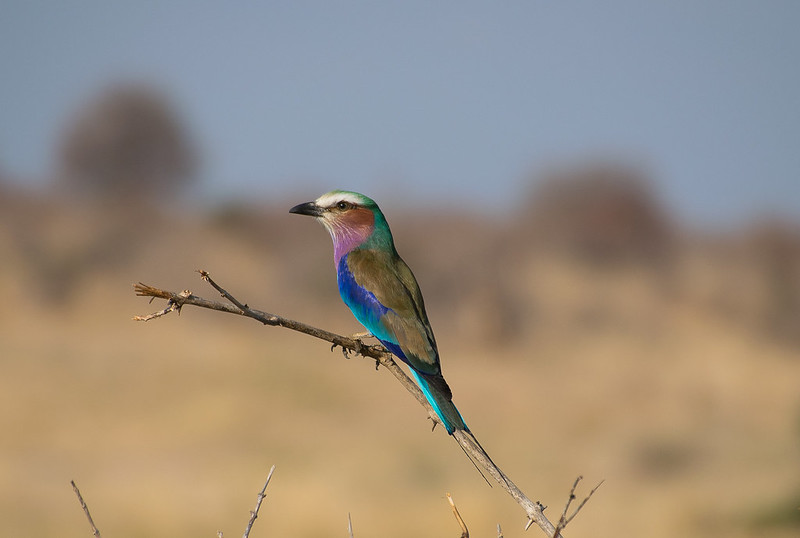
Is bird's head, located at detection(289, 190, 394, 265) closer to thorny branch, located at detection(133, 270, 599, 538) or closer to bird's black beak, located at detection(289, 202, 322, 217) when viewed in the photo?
bird's black beak, located at detection(289, 202, 322, 217)

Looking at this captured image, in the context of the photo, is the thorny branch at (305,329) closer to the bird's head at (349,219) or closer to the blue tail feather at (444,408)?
the blue tail feather at (444,408)

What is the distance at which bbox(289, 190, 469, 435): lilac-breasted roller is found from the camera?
3094 millimetres

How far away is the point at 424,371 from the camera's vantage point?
301cm

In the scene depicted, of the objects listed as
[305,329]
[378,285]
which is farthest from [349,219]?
[305,329]

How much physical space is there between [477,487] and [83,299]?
13.3 m

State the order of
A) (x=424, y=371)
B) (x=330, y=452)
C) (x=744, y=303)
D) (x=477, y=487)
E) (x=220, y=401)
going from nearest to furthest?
(x=424, y=371) < (x=477, y=487) < (x=330, y=452) < (x=220, y=401) < (x=744, y=303)

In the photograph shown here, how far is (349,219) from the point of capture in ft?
12.1


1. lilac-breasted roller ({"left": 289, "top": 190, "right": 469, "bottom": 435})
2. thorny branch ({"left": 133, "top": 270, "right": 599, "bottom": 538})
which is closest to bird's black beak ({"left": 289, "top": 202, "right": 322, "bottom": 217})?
lilac-breasted roller ({"left": 289, "top": 190, "right": 469, "bottom": 435})

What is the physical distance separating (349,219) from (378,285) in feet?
1.31

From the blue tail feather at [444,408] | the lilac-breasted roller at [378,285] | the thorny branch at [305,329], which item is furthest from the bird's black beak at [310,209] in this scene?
the thorny branch at [305,329]

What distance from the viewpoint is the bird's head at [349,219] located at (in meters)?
3.63

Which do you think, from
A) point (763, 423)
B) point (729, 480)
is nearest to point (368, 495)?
point (729, 480)

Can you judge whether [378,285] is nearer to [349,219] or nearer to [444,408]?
[349,219]

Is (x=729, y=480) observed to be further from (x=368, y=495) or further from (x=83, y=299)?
(x=83, y=299)
